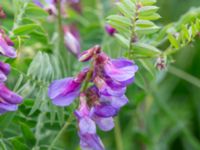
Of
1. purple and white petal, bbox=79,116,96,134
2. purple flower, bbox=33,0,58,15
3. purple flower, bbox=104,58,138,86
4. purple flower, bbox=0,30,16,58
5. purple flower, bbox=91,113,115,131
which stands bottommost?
purple flower, bbox=91,113,115,131

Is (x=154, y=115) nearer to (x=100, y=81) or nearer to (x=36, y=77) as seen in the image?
(x=36, y=77)

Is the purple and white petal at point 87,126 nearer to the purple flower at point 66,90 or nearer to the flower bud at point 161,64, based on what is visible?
the purple flower at point 66,90

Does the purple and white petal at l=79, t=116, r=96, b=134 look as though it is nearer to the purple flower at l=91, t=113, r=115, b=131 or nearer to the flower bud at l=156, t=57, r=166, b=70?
the purple flower at l=91, t=113, r=115, b=131

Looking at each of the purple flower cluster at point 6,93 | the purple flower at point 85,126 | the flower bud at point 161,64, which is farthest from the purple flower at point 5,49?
the flower bud at point 161,64

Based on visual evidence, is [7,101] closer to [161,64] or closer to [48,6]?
[161,64]

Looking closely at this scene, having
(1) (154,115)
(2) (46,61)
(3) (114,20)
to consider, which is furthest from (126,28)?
(1) (154,115)

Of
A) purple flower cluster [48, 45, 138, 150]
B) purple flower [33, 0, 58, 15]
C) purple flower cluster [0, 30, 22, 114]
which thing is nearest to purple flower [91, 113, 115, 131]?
purple flower cluster [48, 45, 138, 150]

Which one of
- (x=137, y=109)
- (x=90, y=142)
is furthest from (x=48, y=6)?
(x=137, y=109)
